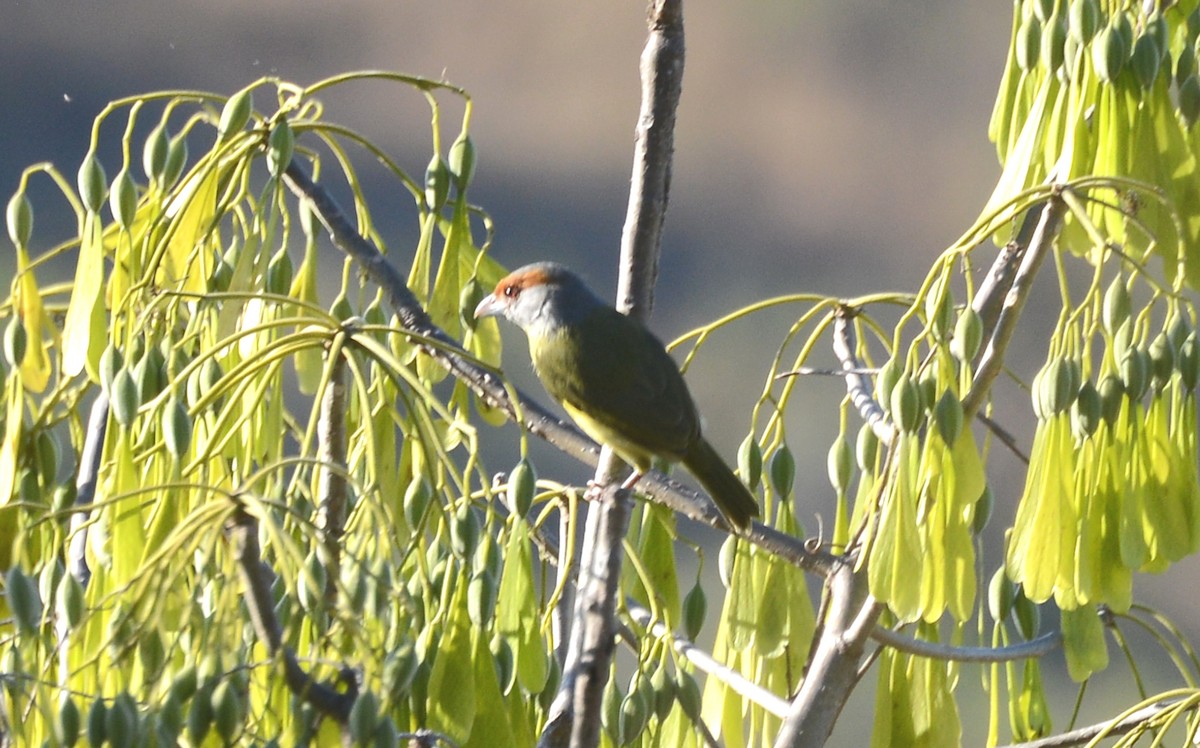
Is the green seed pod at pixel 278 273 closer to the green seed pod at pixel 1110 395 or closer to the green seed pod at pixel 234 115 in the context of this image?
the green seed pod at pixel 234 115

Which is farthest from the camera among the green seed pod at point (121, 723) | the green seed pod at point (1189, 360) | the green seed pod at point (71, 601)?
the green seed pod at point (1189, 360)

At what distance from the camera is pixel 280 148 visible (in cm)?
119

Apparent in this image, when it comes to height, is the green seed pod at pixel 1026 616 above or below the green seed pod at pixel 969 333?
below

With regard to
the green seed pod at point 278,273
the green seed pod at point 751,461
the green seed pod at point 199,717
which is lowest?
the green seed pod at point 199,717

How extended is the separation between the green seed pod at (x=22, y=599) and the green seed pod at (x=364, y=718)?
25 centimetres

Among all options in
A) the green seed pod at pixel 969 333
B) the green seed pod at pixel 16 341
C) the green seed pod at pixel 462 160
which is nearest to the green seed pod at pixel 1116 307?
the green seed pod at pixel 969 333

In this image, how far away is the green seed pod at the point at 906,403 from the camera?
47.4 inches

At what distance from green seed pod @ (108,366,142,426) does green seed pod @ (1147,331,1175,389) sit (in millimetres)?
926

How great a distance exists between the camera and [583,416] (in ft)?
6.98

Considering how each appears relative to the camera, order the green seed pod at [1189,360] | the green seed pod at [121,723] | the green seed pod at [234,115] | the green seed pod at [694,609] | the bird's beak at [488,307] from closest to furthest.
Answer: the green seed pod at [121,723]
the green seed pod at [234,115]
the green seed pod at [1189,360]
the green seed pod at [694,609]
the bird's beak at [488,307]

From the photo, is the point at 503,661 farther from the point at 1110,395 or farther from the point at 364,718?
the point at 1110,395

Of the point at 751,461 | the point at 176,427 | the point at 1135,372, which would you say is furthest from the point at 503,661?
the point at 1135,372

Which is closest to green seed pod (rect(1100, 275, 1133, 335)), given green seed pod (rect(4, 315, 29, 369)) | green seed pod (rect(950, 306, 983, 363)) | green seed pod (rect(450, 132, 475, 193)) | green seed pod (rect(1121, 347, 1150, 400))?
green seed pod (rect(1121, 347, 1150, 400))

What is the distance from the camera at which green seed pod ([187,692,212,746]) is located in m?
0.86
